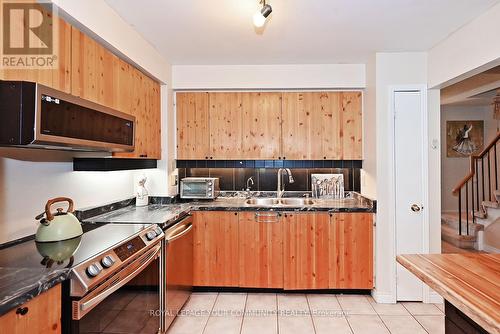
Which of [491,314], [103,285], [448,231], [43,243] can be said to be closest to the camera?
[491,314]

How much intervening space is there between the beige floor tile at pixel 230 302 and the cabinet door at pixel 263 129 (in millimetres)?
1499

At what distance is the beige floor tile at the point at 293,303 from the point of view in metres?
2.71

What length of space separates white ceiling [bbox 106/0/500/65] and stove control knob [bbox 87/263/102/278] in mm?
1745

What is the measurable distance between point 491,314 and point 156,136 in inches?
113

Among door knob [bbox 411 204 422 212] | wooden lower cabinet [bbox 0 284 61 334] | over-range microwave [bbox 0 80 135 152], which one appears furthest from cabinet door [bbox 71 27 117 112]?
door knob [bbox 411 204 422 212]

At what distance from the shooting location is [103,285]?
145 centimetres

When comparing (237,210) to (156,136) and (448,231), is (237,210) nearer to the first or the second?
(156,136)

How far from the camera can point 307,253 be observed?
2.96 metres

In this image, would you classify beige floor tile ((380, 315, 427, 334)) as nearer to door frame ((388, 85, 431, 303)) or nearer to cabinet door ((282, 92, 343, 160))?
door frame ((388, 85, 431, 303))

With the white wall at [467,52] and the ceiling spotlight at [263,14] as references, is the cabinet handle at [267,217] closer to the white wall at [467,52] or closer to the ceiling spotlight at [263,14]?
the ceiling spotlight at [263,14]

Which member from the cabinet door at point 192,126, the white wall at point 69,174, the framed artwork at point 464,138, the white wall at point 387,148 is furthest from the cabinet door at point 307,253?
the framed artwork at point 464,138

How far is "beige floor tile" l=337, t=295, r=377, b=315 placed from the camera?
8.81ft

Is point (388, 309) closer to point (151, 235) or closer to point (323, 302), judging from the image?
point (323, 302)

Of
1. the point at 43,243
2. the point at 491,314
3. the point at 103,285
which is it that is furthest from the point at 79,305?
the point at 491,314
